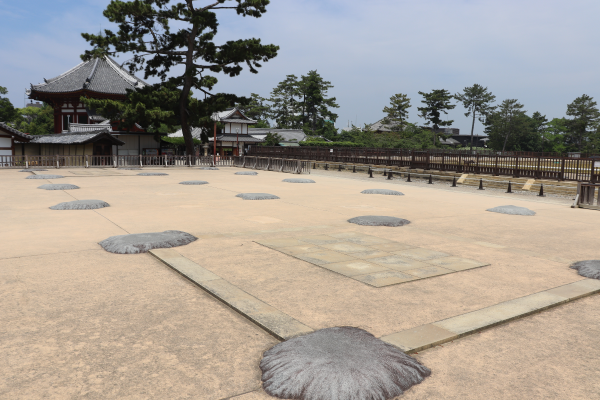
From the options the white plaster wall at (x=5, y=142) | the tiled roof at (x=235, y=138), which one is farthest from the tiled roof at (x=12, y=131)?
the tiled roof at (x=235, y=138)

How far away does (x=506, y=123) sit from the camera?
77.2 metres

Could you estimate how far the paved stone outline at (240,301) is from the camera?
388cm

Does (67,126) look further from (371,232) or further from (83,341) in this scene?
(83,341)

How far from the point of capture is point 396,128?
7219 centimetres

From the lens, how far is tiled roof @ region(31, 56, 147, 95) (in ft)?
129

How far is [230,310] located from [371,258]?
269 cm

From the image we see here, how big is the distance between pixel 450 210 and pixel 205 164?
24972mm

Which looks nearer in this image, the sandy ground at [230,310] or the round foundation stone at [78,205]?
the sandy ground at [230,310]

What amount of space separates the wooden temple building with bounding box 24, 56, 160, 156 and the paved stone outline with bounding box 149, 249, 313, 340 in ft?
104

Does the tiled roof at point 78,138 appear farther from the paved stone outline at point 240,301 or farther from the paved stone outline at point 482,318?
the paved stone outline at point 482,318

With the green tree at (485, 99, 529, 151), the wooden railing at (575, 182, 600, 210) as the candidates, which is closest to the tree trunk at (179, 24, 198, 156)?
the wooden railing at (575, 182, 600, 210)

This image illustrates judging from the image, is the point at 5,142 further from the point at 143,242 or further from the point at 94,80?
the point at 143,242

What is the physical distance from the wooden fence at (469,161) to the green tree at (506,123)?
52835 mm

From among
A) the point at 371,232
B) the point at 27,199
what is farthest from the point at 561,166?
the point at 27,199
